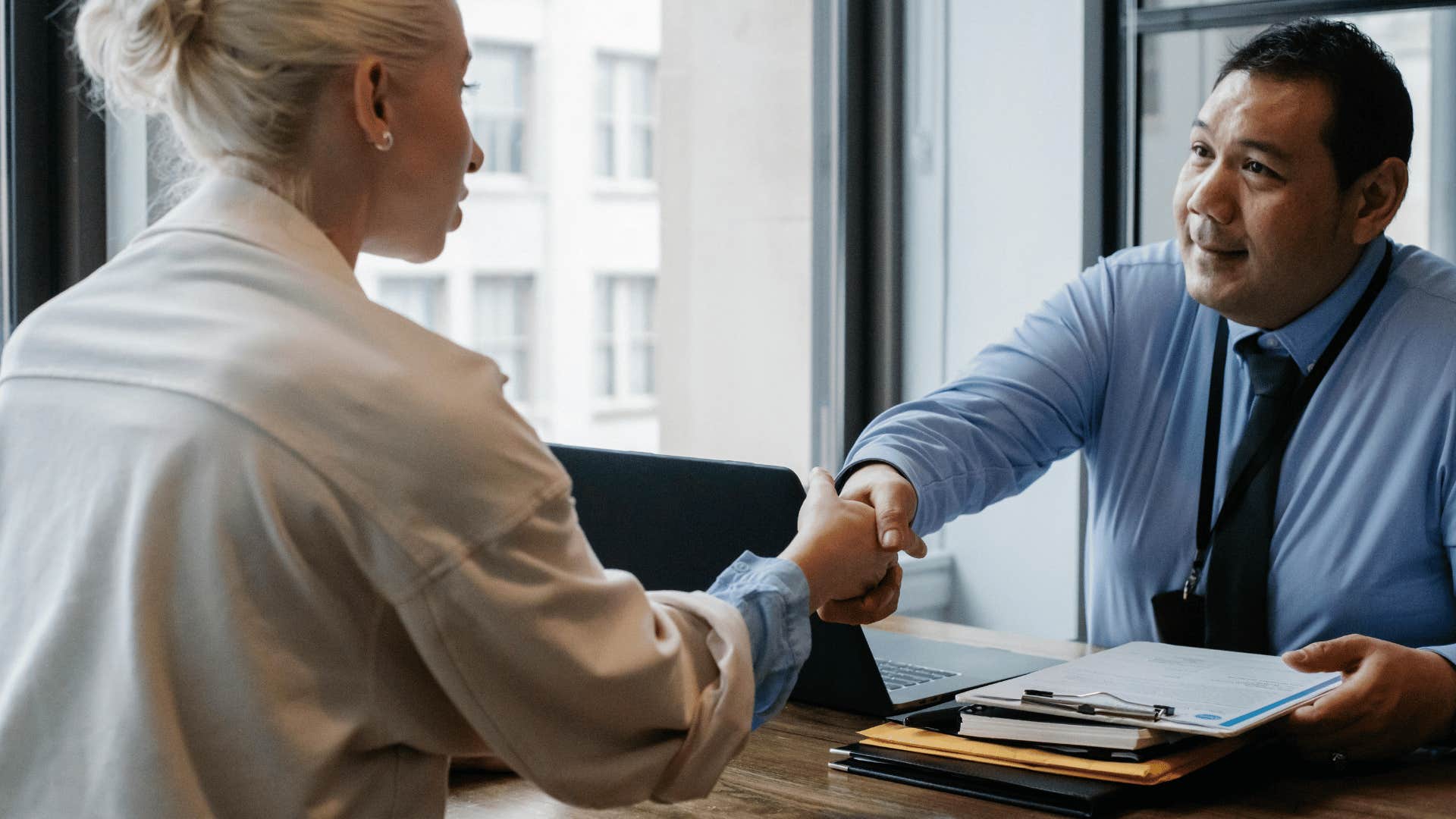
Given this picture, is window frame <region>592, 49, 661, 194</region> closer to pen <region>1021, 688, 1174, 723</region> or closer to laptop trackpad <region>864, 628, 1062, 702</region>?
laptop trackpad <region>864, 628, 1062, 702</region>

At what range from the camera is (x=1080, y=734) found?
1312mm

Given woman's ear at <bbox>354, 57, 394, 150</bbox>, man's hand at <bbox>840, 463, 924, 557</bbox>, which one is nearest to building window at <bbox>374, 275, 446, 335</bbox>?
man's hand at <bbox>840, 463, 924, 557</bbox>

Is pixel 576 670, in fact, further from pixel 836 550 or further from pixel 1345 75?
pixel 1345 75

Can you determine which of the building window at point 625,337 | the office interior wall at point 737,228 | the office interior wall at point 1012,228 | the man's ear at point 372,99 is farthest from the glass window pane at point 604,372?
the man's ear at point 372,99

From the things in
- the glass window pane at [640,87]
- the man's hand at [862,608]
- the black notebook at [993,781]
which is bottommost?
the black notebook at [993,781]

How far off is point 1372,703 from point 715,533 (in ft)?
2.17

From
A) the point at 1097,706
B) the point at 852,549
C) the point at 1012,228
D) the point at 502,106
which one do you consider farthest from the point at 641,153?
the point at 1097,706

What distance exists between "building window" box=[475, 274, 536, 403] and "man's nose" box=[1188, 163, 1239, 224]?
3.15 meters

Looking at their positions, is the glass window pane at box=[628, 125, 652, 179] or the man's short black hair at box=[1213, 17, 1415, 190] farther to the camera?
the glass window pane at box=[628, 125, 652, 179]

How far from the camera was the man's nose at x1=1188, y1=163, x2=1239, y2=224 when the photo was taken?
193 cm

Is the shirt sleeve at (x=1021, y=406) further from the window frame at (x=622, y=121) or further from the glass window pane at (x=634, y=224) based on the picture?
the window frame at (x=622, y=121)

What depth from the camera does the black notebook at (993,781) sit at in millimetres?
1239

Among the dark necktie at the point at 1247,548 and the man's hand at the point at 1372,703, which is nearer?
the man's hand at the point at 1372,703

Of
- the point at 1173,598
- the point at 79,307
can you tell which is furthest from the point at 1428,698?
the point at 79,307
